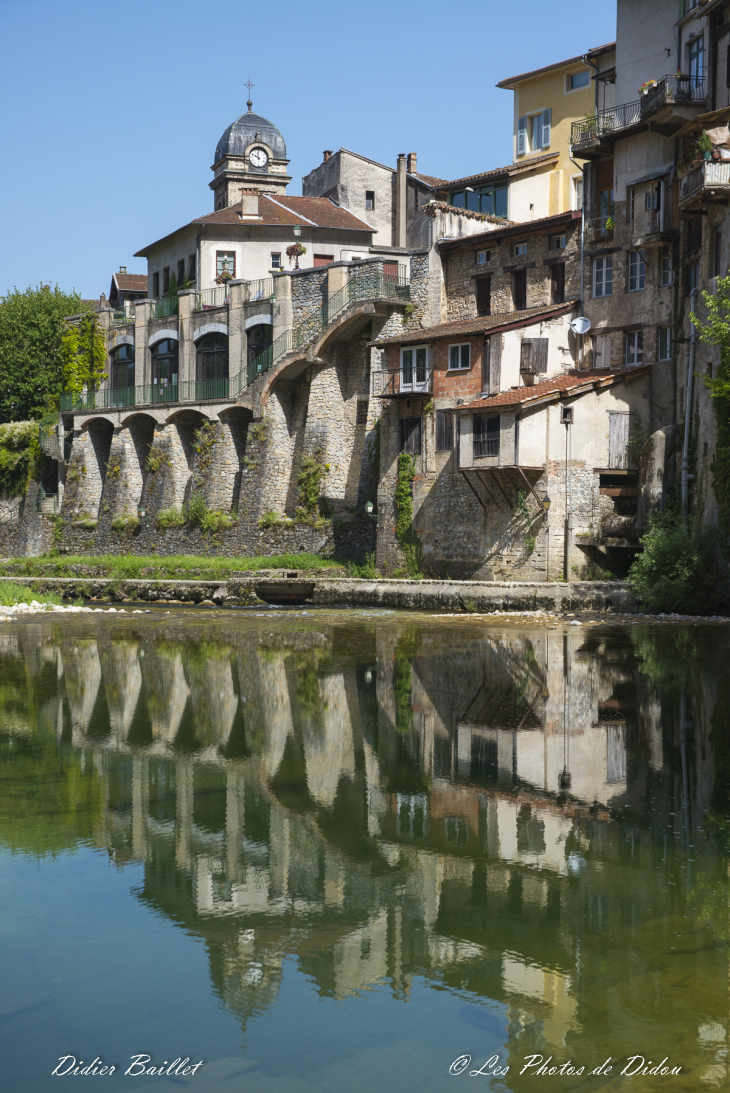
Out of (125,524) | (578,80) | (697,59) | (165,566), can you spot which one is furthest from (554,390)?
(125,524)

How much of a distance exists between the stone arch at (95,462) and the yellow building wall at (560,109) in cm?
2574

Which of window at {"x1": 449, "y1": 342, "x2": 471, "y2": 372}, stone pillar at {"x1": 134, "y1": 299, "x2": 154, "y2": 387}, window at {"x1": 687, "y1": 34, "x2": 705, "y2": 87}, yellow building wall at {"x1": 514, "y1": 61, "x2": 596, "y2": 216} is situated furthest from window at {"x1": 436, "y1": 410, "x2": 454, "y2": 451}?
stone pillar at {"x1": 134, "y1": 299, "x2": 154, "y2": 387}

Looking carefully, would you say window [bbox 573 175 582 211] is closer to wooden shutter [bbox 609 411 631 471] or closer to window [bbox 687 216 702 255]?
window [bbox 687 216 702 255]

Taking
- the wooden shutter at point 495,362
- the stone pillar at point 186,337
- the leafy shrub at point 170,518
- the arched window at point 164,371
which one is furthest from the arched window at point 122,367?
the wooden shutter at point 495,362

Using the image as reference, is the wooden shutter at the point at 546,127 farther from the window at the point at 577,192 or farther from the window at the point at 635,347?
the window at the point at 635,347

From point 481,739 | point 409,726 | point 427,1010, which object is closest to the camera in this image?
point 427,1010

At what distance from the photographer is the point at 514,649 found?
70.9 feet

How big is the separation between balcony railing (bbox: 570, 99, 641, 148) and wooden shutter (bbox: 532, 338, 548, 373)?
22.4ft

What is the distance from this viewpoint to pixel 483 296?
4069 cm

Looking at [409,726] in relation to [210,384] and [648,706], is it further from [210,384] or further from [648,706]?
[210,384]

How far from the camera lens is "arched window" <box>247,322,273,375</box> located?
47.8 m

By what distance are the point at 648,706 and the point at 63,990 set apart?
993 centimetres

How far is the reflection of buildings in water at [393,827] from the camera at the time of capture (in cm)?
662

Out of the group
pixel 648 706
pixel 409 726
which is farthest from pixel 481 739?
pixel 648 706
